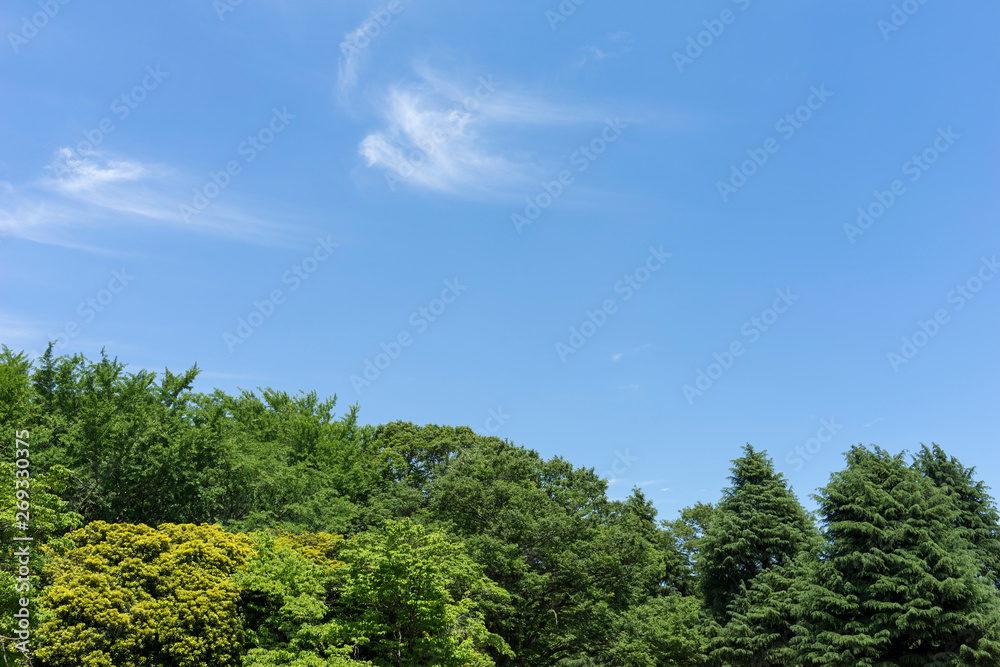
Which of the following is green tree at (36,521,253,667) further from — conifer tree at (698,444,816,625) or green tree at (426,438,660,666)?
conifer tree at (698,444,816,625)

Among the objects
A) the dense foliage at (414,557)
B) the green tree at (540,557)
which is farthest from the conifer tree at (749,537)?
the green tree at (540,557)

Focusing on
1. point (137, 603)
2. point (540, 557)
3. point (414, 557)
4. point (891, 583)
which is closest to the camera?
point (137, 603)

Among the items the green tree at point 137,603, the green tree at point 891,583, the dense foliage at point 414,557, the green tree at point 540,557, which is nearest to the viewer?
the green tree at point 137,603

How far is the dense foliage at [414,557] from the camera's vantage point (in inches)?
647

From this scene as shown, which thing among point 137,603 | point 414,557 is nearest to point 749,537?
→ point 414,557

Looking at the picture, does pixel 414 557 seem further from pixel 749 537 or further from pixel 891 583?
pixel 749 537

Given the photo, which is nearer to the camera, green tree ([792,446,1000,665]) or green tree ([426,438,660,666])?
green tree ([792,446,1000,665])

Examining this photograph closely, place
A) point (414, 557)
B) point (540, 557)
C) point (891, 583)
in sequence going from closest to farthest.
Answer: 1. point (414, 557)
2. point (891, 583)
3. point (540, 557)

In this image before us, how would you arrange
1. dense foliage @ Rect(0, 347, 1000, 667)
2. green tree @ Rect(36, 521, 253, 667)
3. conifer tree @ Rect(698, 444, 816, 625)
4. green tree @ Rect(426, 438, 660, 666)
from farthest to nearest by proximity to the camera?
conifer tree @ Rect(698, 444, 816, 625) < green tree @ Rect(426, 438, 660, 666) < dense foliage @ Rect(0, 347, 1000, 667) < green tree @ Rect(36, 521, 253, 667)

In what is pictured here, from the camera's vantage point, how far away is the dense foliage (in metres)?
16.4

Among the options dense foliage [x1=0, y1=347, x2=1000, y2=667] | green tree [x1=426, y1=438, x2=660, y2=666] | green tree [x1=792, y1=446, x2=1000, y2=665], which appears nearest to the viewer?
dense foliage [x1=0, y1=347, x2=1000, y2=667]

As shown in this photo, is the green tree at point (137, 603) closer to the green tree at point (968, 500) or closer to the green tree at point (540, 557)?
the green tree at point (540, 557)

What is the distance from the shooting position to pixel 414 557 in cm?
1705

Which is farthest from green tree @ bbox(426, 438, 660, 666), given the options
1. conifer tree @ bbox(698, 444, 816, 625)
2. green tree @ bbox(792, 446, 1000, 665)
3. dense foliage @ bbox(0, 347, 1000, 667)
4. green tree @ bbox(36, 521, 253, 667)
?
green tree @ bbox(36, 521, 253, 667)
